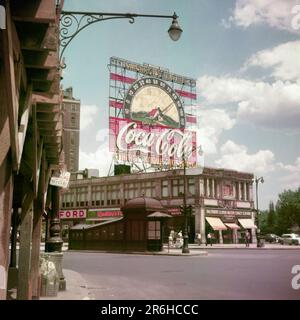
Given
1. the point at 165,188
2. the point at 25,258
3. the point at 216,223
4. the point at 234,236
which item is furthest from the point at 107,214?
the point at 25,258

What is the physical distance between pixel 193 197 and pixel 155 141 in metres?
8.70

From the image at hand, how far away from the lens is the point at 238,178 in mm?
61250

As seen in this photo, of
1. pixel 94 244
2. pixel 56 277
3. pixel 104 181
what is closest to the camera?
pixel 56 277

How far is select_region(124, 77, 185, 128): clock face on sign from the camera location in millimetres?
57656

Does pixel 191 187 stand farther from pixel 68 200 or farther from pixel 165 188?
pixel 68 200

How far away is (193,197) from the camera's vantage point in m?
56.4

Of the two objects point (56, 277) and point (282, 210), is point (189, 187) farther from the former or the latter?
point (56, 277)

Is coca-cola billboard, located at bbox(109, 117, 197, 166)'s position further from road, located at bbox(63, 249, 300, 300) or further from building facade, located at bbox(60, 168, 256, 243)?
road, located at bbox(63, 249, 300, 300)

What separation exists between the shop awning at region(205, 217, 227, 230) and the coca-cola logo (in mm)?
8528

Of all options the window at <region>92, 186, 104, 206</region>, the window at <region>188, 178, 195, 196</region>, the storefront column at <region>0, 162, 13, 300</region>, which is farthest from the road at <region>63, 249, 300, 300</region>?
the window at <region>92, 186, 104, 206</region>

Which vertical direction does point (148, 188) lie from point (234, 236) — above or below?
above

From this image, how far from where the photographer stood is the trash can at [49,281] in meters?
10.0
